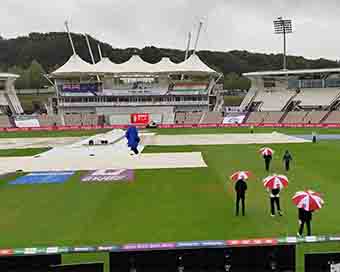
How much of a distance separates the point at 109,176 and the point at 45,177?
3872 millimetres

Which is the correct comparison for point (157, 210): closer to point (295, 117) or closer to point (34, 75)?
point (295, 117)

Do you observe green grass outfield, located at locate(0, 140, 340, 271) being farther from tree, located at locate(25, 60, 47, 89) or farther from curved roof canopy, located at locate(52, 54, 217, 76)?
tree, located at locate(25, 60, 47, 89)

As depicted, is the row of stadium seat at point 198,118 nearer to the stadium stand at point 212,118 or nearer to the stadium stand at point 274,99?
the stadium stand at point 212,118

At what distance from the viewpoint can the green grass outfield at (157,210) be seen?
1586 cm

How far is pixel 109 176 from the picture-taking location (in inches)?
1168

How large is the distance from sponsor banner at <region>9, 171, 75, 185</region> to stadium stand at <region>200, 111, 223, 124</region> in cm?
7175

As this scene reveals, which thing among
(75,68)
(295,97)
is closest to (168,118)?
(75,68)

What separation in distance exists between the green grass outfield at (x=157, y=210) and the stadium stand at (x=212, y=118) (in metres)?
69.7

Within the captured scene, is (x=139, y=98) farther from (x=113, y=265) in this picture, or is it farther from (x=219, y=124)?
(x=113, y=265)

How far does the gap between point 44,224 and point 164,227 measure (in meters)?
4.47

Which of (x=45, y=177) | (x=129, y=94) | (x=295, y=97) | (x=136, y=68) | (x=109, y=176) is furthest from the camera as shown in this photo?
(x=136, y=68)

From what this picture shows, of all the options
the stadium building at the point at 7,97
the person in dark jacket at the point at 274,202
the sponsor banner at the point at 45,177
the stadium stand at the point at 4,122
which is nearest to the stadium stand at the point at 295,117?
the stadium stand at the point at 4,122

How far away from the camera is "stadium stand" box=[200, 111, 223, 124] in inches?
4016

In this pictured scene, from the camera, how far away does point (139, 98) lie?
11112 cm
